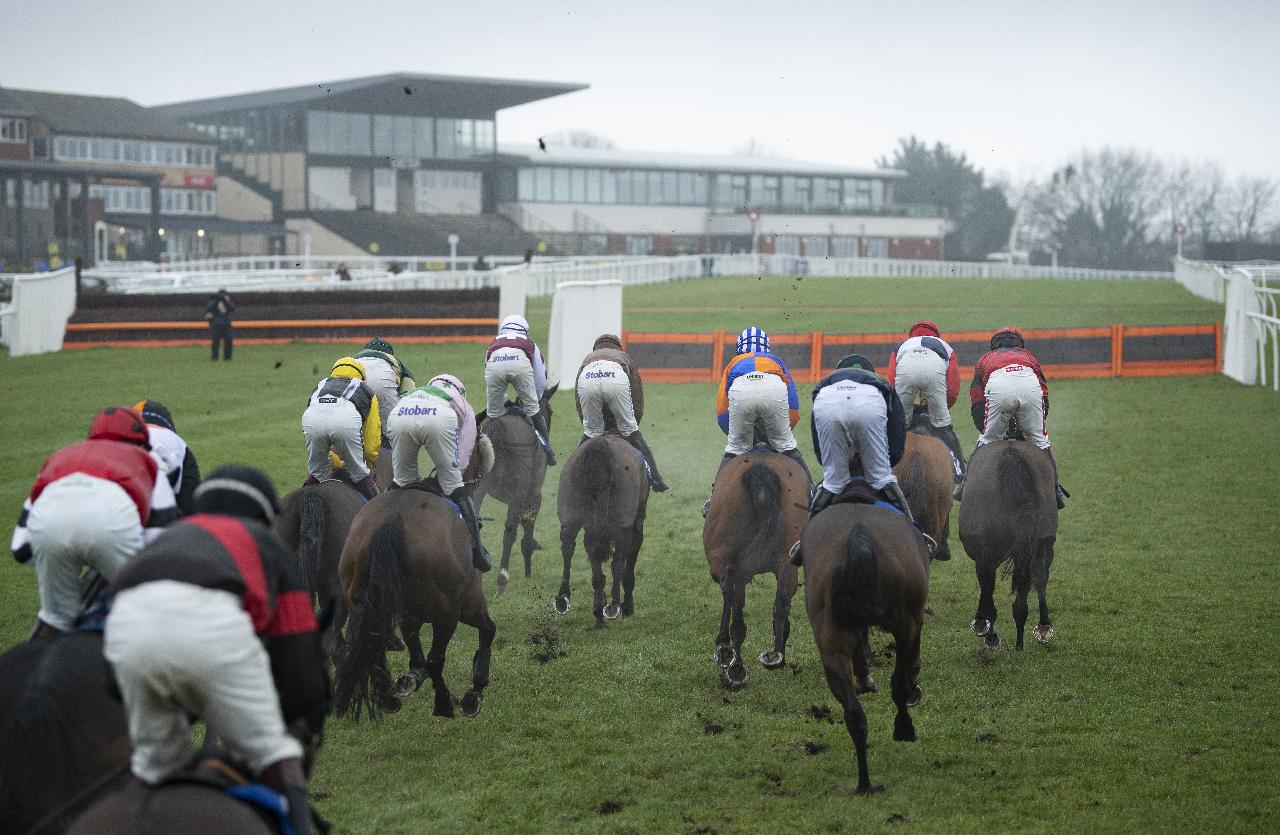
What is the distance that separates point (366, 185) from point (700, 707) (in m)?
64.7

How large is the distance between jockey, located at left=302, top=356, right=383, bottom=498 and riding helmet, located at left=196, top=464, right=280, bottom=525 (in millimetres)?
4323

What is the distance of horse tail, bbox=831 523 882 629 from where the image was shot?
7.31 meters

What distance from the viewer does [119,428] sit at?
593cm

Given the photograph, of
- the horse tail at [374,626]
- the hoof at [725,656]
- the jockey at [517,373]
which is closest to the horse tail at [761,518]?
the hoof at [725,656]

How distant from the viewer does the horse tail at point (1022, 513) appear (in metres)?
9.87

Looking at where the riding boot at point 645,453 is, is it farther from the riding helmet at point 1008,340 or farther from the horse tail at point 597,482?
the riding helmet at point 1008,340

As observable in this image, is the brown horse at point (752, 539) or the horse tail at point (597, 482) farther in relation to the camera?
the horse tail at point (597, 482)

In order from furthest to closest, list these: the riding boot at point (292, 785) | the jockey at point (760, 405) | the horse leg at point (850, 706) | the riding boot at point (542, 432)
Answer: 1. the riding boot at point (542, 432)
2. the jockey at point (760, 405)
3. the horse leg at point (850, 706)
4. the riding boot at point (292, 785)

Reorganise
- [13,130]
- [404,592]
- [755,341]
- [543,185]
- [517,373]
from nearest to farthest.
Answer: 1. [404,592]
2. [755,341]
3. [517,373]
4. [13,130]
5. [543,185]

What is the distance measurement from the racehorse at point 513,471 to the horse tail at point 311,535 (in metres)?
3.41

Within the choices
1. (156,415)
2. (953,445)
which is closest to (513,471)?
(953,445)

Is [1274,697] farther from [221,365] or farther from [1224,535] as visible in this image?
[221,365]

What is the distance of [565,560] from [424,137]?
62600mm

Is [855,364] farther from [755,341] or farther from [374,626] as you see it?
[374,626]
